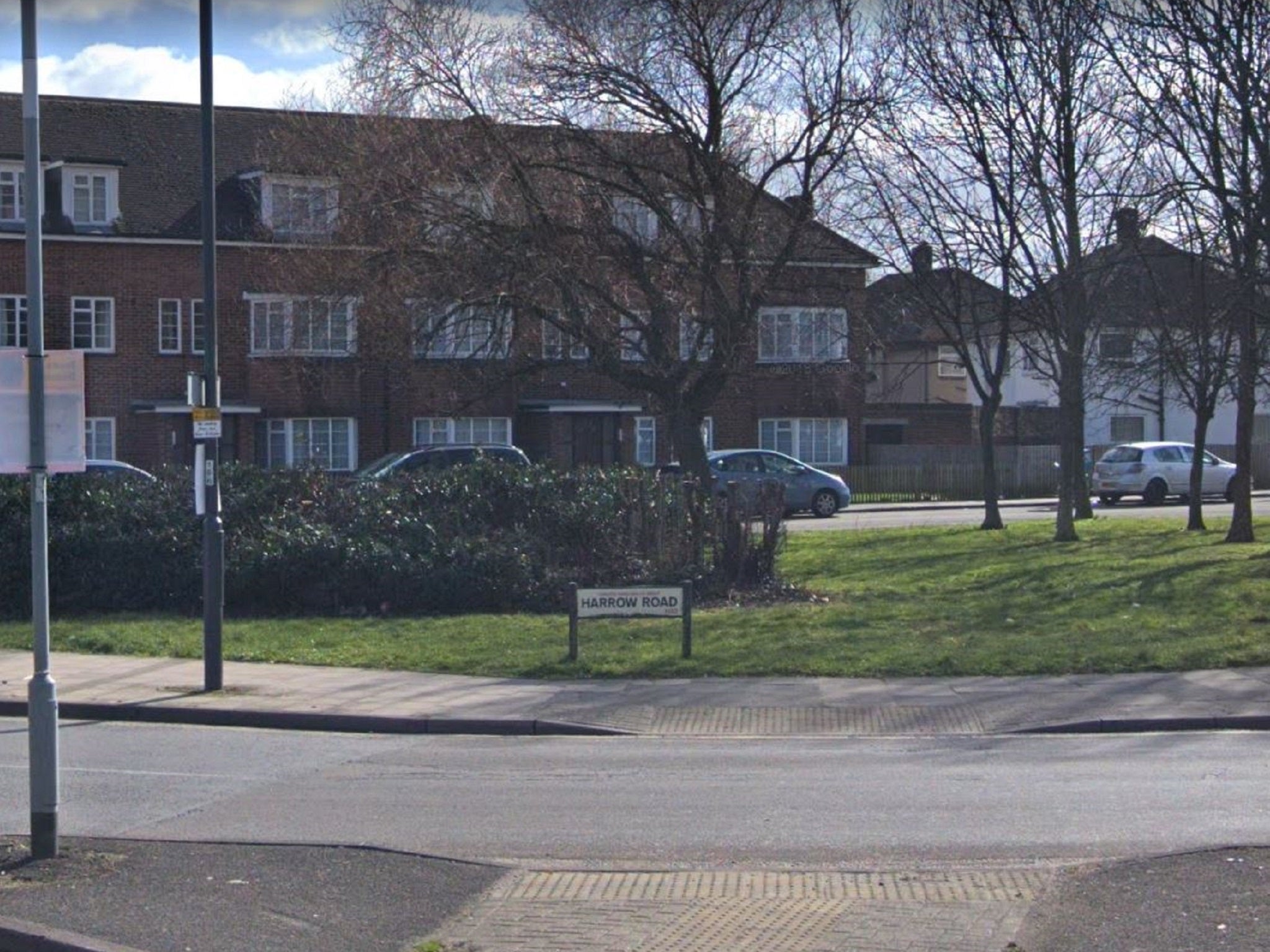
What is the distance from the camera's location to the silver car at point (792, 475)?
36.2 metres

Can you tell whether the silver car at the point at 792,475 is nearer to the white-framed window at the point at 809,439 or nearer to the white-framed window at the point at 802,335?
the white-framed window at the point at 802,335

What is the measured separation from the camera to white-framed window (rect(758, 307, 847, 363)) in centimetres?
2834

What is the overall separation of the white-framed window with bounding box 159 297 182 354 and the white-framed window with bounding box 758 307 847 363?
1508 cm

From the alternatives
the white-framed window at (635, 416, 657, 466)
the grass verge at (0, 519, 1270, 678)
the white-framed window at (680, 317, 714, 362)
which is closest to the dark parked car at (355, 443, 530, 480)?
the white-framed window at (680, 317, 714, 362)

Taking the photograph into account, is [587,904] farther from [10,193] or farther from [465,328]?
[10,193]

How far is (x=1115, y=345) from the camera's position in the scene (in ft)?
110

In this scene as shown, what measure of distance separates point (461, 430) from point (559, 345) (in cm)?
1629

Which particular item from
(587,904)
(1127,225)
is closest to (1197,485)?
(1127,225)

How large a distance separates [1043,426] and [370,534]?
4037cm

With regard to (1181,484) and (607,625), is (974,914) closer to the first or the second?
(607,625)

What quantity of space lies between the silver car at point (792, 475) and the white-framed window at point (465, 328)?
10820mm

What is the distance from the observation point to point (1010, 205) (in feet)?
86.3

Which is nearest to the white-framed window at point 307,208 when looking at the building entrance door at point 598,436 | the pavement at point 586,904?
the building entrance door at point 598,436

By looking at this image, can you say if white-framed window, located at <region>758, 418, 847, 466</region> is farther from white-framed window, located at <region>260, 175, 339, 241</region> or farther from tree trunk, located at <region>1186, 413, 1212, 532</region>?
white-framed window, located at <region>260, 175, 339, 241</region>
